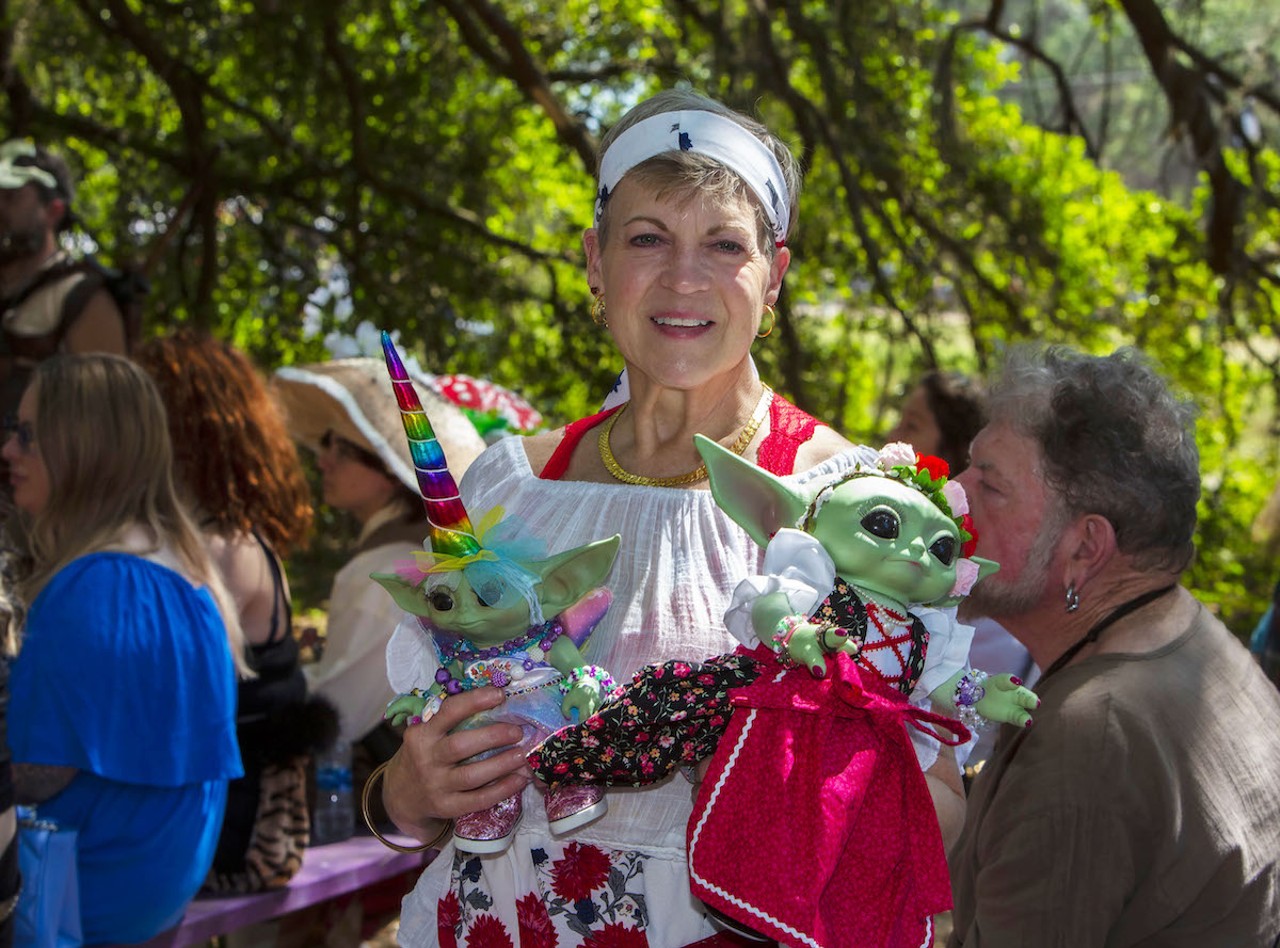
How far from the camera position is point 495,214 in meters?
6.98

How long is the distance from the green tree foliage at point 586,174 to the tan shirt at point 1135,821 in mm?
3207

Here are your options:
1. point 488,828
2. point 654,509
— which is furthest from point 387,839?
point 654,509

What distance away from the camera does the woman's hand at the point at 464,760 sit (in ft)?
5.83

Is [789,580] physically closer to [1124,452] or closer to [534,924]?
[534,924]

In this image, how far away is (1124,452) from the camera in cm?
242

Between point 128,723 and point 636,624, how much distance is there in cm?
176

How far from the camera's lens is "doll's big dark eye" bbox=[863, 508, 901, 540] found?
5.51 ft

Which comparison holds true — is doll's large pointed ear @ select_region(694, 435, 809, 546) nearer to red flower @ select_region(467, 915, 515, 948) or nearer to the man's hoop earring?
red flower @ select_region(467, 915, 515, 948)

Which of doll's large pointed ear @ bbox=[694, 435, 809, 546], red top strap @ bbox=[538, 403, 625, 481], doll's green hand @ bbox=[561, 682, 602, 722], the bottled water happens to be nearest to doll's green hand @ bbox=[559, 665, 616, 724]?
doll's green hand @ bbox=[561, 682, 602, 722]

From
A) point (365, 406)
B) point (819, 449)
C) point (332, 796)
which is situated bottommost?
point (332, 796)

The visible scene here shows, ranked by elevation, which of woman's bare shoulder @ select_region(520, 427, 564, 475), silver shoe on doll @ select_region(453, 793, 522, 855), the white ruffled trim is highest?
woman's bare shoulder @ select_region(520, 427, 564, 475)

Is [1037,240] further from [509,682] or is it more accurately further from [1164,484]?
[509,682]

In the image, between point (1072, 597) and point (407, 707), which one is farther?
point (1072, 597)

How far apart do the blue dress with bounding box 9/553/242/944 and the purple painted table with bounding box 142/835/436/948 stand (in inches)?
5.7
